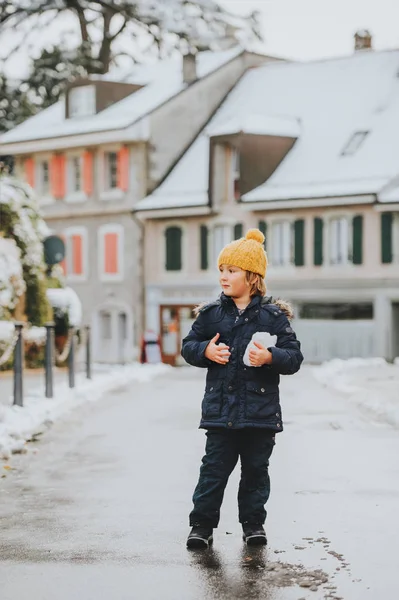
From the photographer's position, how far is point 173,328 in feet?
150

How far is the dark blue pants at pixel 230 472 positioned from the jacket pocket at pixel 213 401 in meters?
0.10

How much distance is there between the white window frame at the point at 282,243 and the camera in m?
42.8

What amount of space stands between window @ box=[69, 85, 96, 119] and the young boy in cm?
4223

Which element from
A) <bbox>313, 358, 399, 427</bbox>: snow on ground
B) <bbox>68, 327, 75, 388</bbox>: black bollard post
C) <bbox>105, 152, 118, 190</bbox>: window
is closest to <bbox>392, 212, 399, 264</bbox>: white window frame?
<bbox>313, 358, 399, 427</bbox>: snow on ground

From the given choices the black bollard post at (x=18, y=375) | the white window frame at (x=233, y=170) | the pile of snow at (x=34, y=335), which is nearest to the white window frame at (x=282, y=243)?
the white window frame at (x=233, y=170)

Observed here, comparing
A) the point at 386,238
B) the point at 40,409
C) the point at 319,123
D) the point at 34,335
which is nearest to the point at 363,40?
the point at 319,123

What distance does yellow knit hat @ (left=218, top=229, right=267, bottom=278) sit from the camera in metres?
6.96

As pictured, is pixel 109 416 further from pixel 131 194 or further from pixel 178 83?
pixel 178 83

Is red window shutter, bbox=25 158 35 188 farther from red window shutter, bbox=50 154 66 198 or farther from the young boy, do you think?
the young boy

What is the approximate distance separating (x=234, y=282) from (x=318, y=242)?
35216mm

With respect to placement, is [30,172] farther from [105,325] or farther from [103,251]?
[105,325]

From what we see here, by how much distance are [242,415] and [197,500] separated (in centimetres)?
53

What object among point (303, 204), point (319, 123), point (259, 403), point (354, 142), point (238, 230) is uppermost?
point (319, 123)

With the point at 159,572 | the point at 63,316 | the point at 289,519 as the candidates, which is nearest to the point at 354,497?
the point at 289,519
